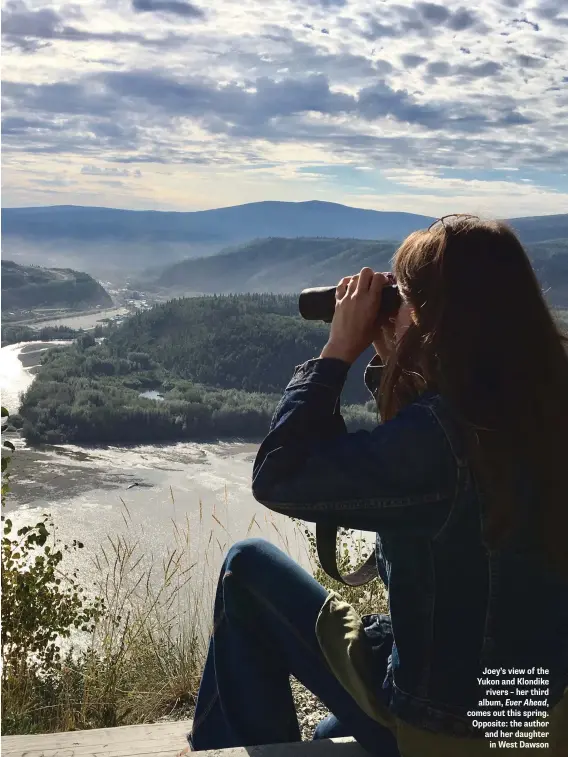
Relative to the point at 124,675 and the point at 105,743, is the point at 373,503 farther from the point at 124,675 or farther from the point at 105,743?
the point at 124,675

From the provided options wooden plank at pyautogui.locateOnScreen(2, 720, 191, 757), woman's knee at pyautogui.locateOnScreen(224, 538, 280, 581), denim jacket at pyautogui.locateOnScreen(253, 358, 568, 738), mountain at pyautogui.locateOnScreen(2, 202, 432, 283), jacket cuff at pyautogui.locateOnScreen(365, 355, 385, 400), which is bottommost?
wooden plank at pyautogui.locateOnScreen(2, 720, 191, 757)

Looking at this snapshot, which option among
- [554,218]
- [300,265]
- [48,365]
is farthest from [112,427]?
[300,265]

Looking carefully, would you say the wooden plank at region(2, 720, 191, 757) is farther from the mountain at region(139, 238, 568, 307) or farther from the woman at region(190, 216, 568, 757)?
the mountain at region(139, 238, 568, 307)

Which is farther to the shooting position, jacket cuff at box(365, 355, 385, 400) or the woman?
jacket cuff at box(365, 355, 385, 400)

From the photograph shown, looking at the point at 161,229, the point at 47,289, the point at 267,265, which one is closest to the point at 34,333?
the point at 47,289

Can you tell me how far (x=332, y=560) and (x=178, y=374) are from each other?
1494cm

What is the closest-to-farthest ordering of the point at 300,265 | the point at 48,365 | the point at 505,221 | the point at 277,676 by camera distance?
1. the point at 505,221
2. the point at 277,676
3. the point at 48,365
4. the point at 300,265

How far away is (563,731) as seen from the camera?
0.96 metres

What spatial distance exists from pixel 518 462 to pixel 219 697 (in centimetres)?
67

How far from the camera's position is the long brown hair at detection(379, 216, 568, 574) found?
90 centimetres

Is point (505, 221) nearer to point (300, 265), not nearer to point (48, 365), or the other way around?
point (48, 365)

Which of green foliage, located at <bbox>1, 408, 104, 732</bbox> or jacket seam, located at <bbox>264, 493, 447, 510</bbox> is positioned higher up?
jacket seam, located at <bbox>264, 493, 447, 510</bbox>

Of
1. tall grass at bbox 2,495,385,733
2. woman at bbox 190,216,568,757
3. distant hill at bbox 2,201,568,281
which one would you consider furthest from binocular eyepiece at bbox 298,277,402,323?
distant hill at bbox 2,201,568,281

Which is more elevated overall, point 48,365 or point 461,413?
point 461,413
